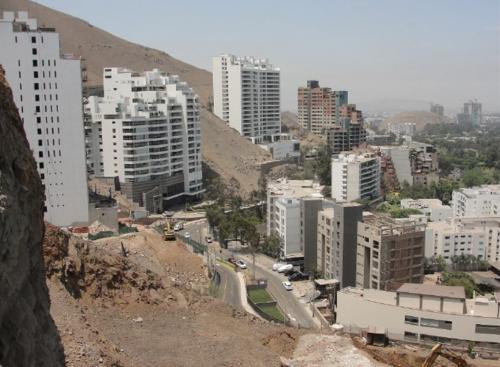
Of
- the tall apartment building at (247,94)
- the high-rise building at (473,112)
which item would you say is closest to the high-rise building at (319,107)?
the tall apartment building at (247,94)

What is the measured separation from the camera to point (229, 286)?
24359 millimetres

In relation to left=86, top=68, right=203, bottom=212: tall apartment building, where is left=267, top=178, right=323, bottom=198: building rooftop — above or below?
below

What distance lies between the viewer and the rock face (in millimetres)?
6480

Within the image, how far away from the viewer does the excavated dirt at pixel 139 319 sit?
441 inches

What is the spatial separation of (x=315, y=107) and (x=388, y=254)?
56712 millimetres

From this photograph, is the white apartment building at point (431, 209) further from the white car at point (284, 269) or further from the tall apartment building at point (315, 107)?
the tall apartment building at point (315, 107)

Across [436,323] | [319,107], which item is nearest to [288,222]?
[436,323]

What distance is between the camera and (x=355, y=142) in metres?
61.8

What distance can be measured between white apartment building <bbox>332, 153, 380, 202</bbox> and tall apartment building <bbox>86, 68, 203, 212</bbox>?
34.8 ft

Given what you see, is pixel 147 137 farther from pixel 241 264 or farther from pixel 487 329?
pixel 487 329

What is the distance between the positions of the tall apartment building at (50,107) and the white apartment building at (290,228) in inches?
396

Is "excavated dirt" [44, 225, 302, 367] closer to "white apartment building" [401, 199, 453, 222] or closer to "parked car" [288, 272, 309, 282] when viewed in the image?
"parked car" [288, 272, 309, 282]

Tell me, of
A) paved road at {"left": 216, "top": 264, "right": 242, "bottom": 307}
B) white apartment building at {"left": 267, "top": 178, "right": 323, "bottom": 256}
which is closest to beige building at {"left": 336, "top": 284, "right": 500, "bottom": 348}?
paved road at {"left": 216, "top": 264, "right": 242, "bottom": 307}

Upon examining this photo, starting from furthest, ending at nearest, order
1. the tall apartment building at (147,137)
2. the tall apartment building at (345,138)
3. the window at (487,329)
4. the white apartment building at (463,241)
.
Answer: the tall apartment building at (345,138)
the tall apartment building at (147,137)
the white apartment building at (463,241)
the window at (487,329)
